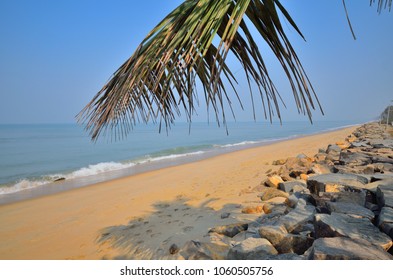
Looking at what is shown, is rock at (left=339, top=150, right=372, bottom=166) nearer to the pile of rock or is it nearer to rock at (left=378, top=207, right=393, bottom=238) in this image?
the pile of rock

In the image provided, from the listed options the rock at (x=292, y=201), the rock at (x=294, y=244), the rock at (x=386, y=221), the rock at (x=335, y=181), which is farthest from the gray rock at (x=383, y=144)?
the rock at (x=294, y=244)

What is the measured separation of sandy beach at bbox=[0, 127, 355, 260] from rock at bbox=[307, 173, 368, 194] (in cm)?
104

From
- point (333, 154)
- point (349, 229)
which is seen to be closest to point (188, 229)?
point (349, 229)

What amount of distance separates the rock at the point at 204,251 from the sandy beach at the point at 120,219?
638mm

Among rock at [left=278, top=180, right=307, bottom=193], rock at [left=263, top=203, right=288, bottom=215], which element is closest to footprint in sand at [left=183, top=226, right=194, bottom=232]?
rock at [left=263, top=203, right=288, bottom=215]

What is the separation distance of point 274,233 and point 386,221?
3.31ft

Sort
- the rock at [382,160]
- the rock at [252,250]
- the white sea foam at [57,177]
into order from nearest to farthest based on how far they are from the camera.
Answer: the rock at [252,250]
the rock at [382,160]
the white sea foam at [57,177]

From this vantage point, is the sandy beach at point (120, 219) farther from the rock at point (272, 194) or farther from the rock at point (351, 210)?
the rock at point (351, 210)

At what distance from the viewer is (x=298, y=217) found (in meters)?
3.18

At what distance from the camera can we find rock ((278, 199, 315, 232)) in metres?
3.04

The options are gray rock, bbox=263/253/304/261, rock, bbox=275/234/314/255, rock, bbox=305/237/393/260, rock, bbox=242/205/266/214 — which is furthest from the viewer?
rock, bbox=242/205/266/214

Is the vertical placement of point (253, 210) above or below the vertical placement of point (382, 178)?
below

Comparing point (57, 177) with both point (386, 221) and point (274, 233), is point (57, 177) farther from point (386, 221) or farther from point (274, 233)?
point (386, 221)

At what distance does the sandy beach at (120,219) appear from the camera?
4.17m
